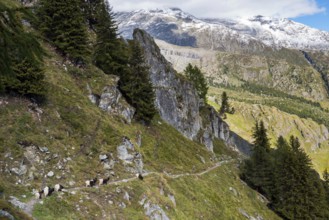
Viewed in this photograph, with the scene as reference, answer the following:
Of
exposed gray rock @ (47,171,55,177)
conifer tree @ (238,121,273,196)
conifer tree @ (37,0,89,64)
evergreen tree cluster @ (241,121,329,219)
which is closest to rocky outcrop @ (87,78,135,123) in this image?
conifer tree @ (37,0,89,64)

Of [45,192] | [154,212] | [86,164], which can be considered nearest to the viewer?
[45,192]

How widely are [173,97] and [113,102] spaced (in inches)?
1440

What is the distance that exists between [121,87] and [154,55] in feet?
98.4

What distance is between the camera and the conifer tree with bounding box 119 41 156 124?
5816cm

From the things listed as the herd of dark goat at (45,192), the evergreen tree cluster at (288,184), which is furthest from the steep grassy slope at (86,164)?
the evergreen tree cluster at (288,184)

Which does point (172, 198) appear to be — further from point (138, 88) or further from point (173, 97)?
point (173, 97)

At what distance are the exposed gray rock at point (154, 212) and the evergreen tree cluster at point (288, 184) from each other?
4000 cm

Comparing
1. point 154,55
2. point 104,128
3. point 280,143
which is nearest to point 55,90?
point 104,128

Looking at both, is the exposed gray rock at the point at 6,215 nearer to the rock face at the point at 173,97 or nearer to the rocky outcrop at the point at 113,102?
the rocky outcrop at the point at 113,102

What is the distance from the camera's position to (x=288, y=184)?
68.8 metres

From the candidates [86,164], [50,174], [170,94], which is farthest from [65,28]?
[170,94]

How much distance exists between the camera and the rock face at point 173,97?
268 ft

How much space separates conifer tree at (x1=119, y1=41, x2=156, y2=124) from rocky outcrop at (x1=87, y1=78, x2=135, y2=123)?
8.25ft

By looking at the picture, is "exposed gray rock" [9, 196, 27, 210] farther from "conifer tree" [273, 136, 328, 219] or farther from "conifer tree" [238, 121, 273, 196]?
"conifer tree" [238, 121, 273, 196]
